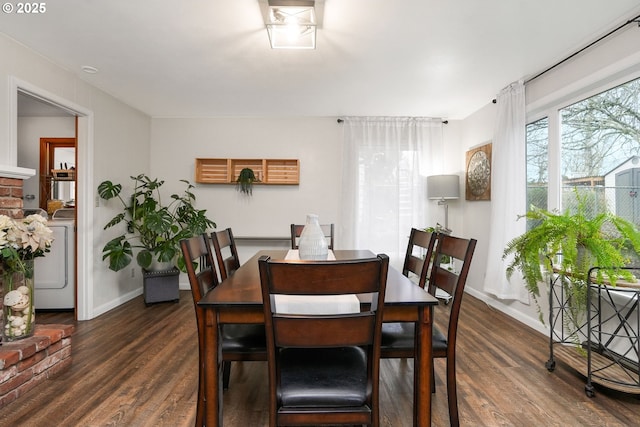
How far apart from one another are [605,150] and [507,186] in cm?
85

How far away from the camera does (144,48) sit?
2.66m

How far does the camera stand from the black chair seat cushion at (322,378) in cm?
117

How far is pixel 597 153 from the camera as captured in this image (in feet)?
8.79

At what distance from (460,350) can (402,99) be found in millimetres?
2772

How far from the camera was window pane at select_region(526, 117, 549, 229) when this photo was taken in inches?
126

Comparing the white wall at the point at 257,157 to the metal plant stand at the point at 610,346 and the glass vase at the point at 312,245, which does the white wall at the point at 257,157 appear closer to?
the glass vase at the point at 312,245

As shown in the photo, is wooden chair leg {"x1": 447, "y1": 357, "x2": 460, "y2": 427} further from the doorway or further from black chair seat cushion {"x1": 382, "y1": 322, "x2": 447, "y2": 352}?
the doorway

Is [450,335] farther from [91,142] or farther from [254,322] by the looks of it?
[91,142]

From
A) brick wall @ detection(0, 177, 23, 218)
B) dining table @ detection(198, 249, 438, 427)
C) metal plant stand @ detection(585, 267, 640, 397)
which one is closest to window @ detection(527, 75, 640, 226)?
metal plant stand @ detection(585, 267, 640, 397)

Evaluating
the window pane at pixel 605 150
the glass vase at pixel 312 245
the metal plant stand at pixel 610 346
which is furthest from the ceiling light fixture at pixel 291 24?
the metal plant stand at pixel 610 346

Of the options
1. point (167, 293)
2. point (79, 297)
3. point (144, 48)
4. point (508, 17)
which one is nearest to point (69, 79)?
point (144, 48)

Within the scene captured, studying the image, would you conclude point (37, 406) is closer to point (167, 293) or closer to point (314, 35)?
point (167, 293)

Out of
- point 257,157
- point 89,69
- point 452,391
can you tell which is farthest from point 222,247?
point 257,157

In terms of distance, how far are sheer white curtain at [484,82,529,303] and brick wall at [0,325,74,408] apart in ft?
12.6
